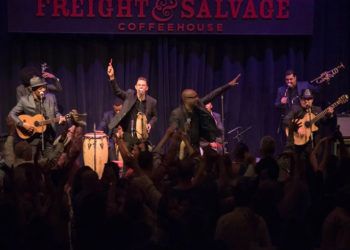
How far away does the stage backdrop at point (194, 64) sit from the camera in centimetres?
1339

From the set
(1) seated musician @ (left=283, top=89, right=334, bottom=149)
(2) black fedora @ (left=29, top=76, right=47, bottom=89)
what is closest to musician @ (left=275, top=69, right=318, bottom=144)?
(1) seated musician @ (left=283, top=89, right=334, bottom=149)

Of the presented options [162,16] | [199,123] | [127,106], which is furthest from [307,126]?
[162,16]

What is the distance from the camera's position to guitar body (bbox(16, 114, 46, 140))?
35.8 ft

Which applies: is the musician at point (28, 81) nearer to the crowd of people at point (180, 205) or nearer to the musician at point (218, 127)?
the musician at point (218, 127)

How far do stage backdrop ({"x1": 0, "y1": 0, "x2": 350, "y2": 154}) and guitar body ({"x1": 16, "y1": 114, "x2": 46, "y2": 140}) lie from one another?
2.42 m

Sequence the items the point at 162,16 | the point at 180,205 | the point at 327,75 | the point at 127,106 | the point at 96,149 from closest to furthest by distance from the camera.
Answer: the point at 180,205, the point at 127,106, the point at 96,149, the point at 327,75, the point at 162,16


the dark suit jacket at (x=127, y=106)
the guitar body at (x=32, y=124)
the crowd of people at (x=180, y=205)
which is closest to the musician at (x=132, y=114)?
the dark suit jacket at (x=127, y=106)

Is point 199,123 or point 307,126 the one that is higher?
point 199,123

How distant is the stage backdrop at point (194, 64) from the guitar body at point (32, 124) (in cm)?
242

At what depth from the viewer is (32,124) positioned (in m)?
11.0

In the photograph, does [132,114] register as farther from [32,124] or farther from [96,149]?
[32,124]

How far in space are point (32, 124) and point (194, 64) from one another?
4023mm

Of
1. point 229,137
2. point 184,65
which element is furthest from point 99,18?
point 229,137

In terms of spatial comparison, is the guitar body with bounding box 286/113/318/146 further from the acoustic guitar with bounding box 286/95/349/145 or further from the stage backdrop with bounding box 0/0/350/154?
the stage backdrop with bounding box 0/0/350/154
